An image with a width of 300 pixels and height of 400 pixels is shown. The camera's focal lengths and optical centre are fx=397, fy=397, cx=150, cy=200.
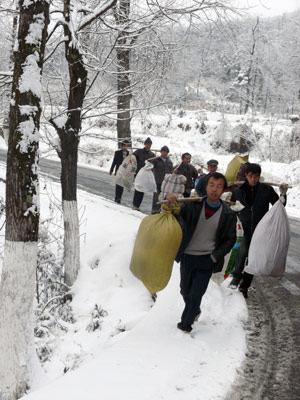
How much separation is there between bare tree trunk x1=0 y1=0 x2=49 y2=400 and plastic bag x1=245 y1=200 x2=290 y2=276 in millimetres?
2694

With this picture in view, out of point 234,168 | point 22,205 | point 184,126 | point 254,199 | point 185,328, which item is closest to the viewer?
point 22,205

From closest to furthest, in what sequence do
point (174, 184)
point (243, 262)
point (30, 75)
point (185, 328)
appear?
point (30, 75) < point (185, 328) < point (243, 262) < point (174, 184)

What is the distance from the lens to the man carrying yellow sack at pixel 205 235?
388cm

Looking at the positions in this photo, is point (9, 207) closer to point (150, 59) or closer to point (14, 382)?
point (14, 382)

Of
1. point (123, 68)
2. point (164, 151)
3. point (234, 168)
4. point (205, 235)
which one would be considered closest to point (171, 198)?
point (205, 235)

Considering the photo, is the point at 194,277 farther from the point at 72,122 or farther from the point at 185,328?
the point at 72,122

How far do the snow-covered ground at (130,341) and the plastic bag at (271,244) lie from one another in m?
0.53

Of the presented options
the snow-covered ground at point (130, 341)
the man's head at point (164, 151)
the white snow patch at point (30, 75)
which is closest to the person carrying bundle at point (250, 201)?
the snow-covered ground at point (130, 341)

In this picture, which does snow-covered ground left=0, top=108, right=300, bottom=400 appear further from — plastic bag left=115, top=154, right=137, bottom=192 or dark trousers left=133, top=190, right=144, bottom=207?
plastic bag left=115, top=154, right=137, bottom=192

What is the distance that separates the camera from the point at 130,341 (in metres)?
3.90

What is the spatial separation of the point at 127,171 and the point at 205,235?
237 inches

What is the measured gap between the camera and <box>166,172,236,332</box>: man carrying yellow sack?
12.7ft

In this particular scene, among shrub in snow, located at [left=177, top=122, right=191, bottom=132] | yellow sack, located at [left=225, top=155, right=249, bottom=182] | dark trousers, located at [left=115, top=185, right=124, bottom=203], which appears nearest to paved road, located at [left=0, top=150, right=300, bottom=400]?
yellow sack, located at [left=225, top=155, right=249, bottom=182]

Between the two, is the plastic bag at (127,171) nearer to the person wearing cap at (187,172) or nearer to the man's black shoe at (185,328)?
the person wearing cap at (187,172)
